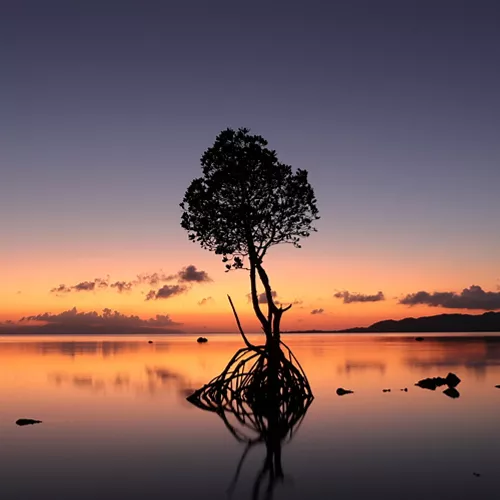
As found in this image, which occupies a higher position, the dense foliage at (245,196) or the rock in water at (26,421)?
the dense foliage at (245,196)

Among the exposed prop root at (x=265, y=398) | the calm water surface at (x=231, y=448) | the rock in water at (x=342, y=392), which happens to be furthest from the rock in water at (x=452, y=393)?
the exposed prop root at (x=265, y=398)

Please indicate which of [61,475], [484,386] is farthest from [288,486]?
[484,386]

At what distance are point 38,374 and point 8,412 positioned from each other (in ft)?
103

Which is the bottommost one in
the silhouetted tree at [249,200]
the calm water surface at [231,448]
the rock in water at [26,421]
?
the calm water surface at [231,448]

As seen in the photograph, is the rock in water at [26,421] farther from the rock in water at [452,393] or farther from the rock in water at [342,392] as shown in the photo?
the rock in water at [452,393]

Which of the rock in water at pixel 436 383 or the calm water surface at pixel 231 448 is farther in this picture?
the rock in water at pixel 436 383

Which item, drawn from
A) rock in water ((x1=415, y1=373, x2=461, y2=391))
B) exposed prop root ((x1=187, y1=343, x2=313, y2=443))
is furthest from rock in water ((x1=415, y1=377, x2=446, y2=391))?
exposed prop root ((x1=187, y1=343, x2=313, y2=443))

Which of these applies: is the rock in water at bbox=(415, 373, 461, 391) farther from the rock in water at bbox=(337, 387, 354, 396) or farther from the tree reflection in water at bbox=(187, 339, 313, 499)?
the tree reflection in water at bbox=(187, 339, 313, 499)

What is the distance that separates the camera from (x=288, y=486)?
64.3 feet

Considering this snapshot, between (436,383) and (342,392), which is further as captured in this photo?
(436,383)

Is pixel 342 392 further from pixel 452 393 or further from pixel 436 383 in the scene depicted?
pixel 436 383

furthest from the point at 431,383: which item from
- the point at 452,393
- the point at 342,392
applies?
the point at 342,392

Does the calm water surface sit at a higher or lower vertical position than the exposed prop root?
lower

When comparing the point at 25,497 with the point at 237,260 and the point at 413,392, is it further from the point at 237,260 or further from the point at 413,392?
the point at 413,392
